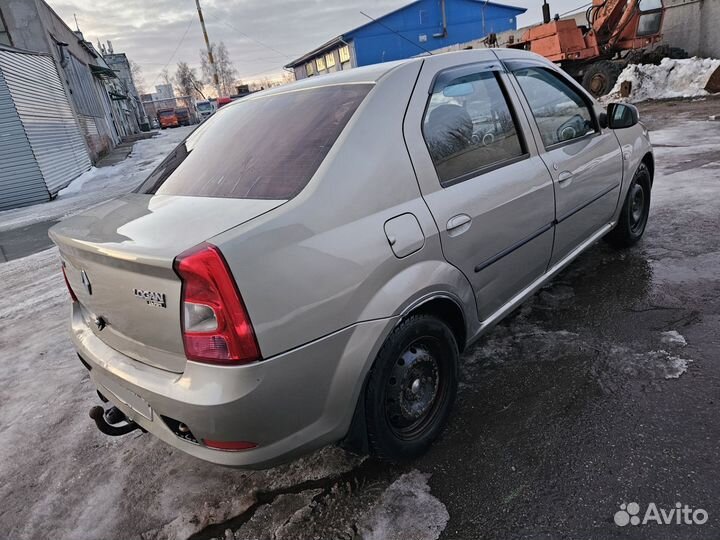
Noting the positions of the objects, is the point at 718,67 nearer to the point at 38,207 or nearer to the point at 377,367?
the point at 377,367

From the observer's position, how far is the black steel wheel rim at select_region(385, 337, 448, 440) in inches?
79.8

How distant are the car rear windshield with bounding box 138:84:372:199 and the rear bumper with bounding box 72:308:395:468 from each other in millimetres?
622

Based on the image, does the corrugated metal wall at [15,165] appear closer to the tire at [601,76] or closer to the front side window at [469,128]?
the front side window at [469,128]

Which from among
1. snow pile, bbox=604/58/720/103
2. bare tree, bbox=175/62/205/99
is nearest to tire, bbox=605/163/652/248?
snow pile, bbox=604/58/720/103

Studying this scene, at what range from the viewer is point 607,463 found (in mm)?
2043

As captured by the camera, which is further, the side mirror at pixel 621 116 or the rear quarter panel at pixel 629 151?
the rear quarter panel at pixel 629 151

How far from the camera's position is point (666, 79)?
14.7 metres

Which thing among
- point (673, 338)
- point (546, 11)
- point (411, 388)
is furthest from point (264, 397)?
point (546, 11)

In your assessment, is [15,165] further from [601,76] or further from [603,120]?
[601,76]

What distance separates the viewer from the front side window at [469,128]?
2.23 m

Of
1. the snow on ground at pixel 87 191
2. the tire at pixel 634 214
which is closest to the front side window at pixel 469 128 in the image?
the tire at pixel 634 214

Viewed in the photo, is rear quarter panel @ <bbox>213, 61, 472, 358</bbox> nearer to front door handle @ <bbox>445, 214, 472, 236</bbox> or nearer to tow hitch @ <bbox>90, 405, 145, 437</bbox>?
front door handle @ <bbox>445, 214, 472, 236</bbox>

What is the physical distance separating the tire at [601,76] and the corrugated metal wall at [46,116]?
16736 mm

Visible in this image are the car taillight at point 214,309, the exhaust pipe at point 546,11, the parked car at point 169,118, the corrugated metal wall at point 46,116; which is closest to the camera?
the car taillight at point 214,309
